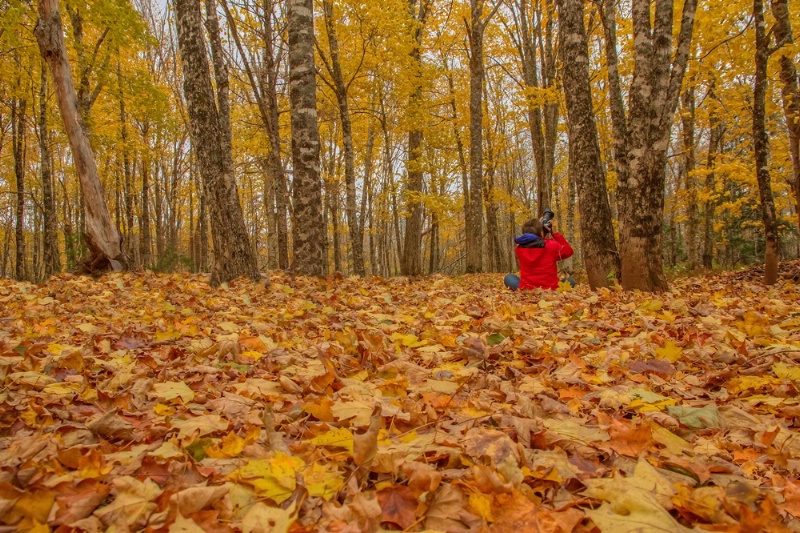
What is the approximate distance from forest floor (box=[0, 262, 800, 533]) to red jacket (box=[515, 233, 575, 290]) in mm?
3329

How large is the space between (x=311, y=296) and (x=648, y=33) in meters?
5.03

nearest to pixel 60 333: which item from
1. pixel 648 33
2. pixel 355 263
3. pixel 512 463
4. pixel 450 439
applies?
pixel 450 439

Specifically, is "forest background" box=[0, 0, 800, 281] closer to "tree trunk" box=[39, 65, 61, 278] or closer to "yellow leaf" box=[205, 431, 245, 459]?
"tree trunk" box=[39, 65, 61, 278]

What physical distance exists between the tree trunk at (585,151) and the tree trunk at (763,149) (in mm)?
2605

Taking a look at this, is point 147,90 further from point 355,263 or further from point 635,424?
point 635,424

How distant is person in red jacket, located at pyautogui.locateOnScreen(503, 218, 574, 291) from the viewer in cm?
662

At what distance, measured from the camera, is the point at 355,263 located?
10.7 m

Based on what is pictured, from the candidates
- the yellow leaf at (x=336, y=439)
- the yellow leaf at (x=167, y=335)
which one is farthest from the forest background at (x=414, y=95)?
the yellow leaf at (x=336, y=439)

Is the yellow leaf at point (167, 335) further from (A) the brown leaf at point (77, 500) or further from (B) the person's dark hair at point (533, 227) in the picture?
(B) the person's dark hair at point (533, 227)

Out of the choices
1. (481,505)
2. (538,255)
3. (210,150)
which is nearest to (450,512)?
(481,505)

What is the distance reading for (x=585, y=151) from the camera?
5922 mm

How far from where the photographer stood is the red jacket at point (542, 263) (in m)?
6.63

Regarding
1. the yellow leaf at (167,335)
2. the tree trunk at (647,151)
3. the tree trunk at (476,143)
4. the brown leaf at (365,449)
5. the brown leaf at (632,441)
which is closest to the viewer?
the brown leaf at (365,449)

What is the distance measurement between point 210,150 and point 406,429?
536 cm
